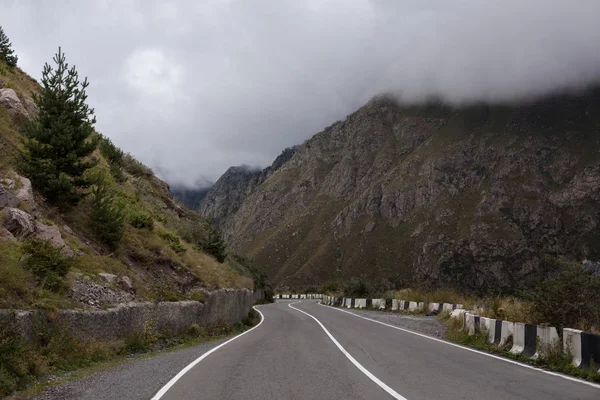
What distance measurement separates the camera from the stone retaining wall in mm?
8562

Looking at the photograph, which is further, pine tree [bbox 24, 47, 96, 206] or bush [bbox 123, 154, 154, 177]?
bush [bbox 123, 154, 154, 177]

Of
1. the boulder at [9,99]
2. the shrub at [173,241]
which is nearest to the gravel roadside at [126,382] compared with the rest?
the shrub at [173,241]

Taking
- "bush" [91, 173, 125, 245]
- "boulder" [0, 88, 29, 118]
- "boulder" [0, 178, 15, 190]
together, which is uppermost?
"boulder" [0, 88, 29, 118]

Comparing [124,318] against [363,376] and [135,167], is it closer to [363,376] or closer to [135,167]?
[363,376]

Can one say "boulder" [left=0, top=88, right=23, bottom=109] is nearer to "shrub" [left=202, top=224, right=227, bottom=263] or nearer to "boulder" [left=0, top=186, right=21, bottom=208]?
"boulder" [left=0, top=186, right=21, bottom=208]

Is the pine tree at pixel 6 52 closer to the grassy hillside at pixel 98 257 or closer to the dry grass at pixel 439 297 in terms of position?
the grassy hillside at pixel 98 257

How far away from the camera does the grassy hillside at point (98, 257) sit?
9.81 metres

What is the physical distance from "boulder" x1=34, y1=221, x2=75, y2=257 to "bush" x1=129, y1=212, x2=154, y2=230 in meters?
5.69

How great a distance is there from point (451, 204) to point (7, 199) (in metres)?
105

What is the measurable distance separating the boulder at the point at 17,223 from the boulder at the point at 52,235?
0.27 metres

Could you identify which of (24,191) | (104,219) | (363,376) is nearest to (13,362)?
(363,376)

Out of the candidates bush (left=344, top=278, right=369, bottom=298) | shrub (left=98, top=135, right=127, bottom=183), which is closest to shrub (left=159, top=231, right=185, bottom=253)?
shrub (left=98, top=135, right=127, bottom=183)

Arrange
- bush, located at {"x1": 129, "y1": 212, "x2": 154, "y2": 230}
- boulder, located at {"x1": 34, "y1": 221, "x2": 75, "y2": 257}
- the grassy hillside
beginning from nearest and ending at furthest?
the grassy hillside < boulder, located at {"x1": 34, "y1": 221, "x2": 75, "y2": 257} < bush, located at {"x1": 129, "y1": 212, "x2": 154, "y2": 230}

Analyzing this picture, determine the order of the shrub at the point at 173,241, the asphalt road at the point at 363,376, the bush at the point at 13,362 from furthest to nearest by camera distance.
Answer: the shrub at the point at 173,241, the asphalt road at the point at 363,376, the bush at the point at 13,362
